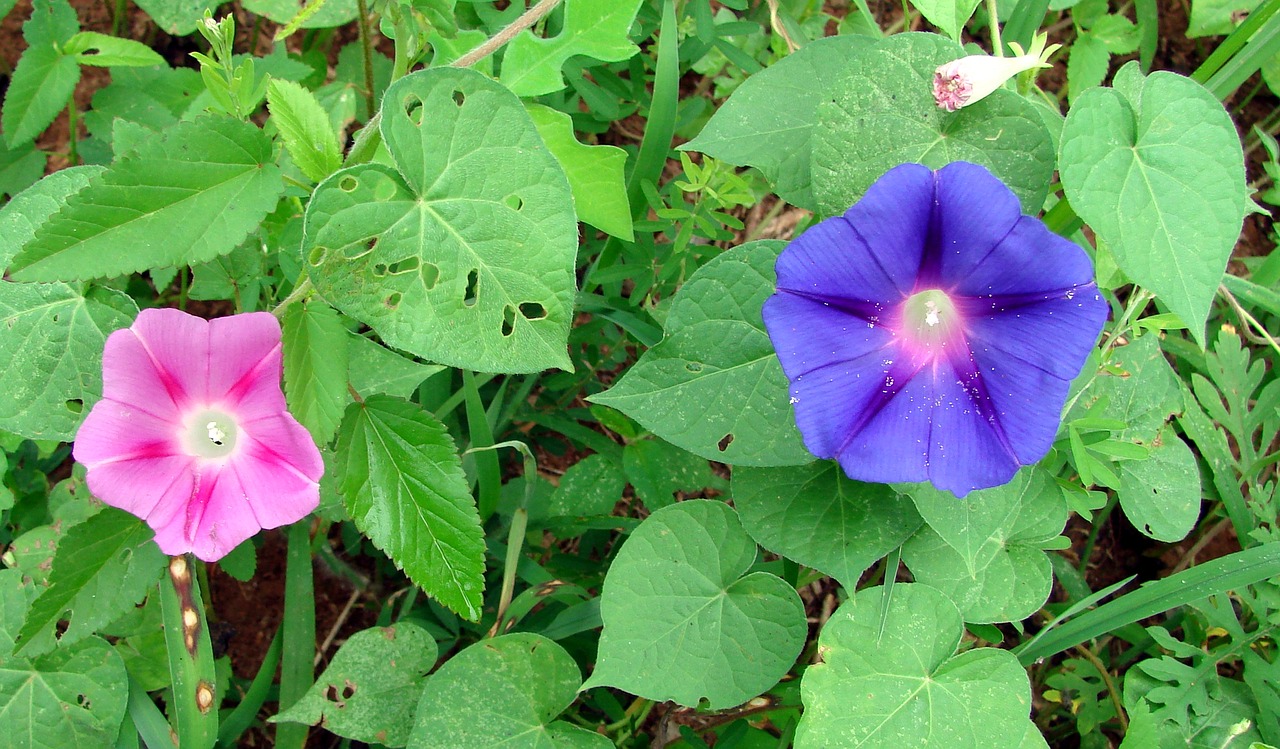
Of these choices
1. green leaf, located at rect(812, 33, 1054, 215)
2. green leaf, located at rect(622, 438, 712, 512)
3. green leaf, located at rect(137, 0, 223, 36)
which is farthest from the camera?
green leaf, located at rect(137, 0, 223, 36)

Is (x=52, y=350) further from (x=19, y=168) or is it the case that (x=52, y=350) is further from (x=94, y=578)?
(x=19, y=168)

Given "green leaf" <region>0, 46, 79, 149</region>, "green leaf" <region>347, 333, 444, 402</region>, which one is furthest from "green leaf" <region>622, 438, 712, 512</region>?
"green leaf" <region>0, 46, 79, 149</region>

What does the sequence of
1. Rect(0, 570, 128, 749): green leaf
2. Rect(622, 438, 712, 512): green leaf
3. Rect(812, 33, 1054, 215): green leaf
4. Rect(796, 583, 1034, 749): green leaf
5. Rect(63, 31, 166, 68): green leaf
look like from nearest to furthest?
Rect(812, 33, 1054, 215): green leaf, Rect(796, 583, 1034, 749): green leaf, Rect(0, 570, 128, 749): green leaf, Rect(622, 438, 712, 512): green leaf, Rect(63, 31, 166, 68): green leaf

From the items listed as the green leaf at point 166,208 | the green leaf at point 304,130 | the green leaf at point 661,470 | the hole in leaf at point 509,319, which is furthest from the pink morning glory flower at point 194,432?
the green leaf at point 661,470

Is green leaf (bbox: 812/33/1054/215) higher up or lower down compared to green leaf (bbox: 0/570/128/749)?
higher up

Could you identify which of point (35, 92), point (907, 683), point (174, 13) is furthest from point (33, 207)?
point (907, 683)

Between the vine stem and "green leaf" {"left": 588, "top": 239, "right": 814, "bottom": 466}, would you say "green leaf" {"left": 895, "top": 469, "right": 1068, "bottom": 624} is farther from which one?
the vine stem
